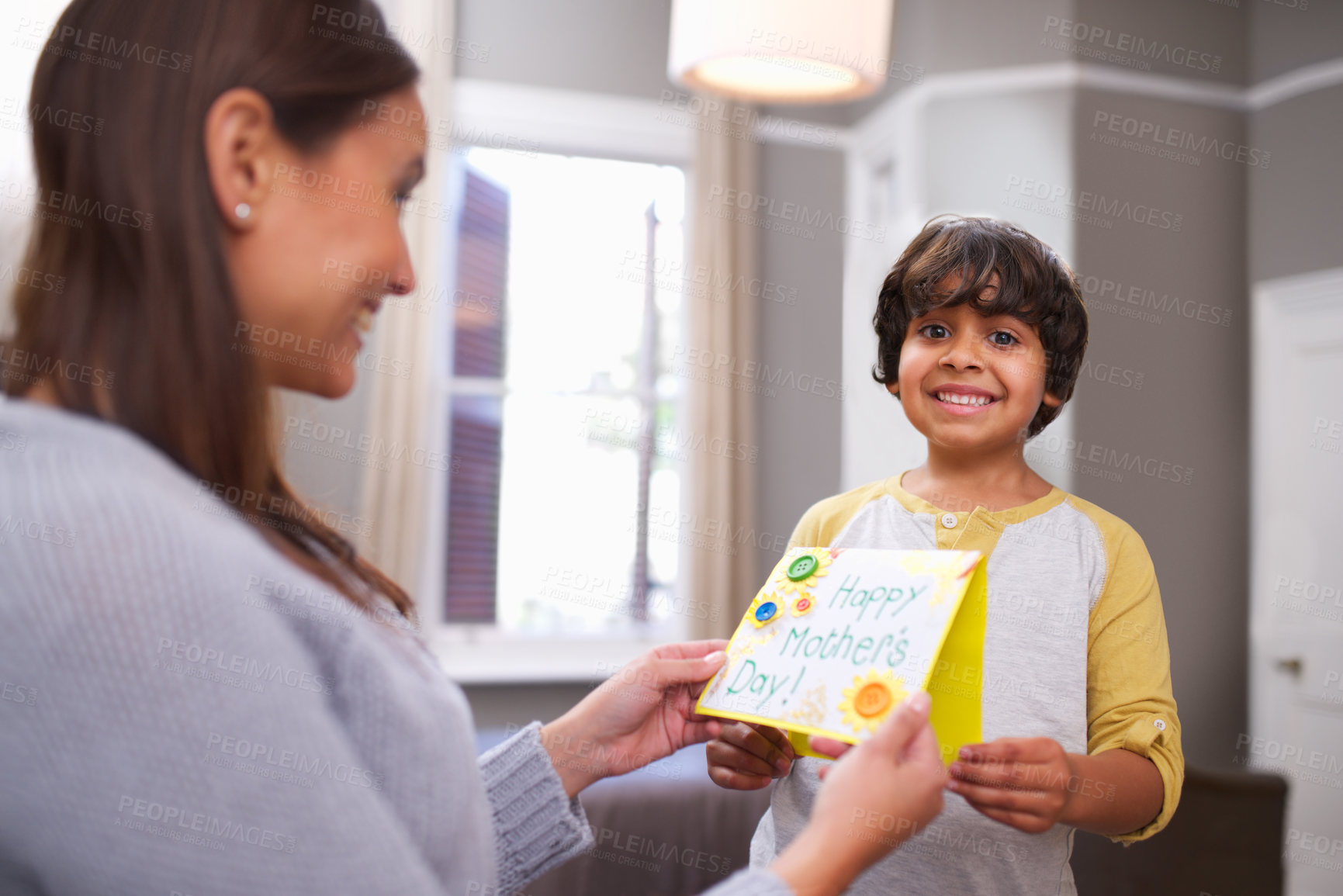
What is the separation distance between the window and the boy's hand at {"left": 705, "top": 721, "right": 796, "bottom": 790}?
8.61ft

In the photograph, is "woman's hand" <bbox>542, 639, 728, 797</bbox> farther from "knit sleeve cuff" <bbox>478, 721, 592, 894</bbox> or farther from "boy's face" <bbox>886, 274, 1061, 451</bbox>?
"boy's face" <bbox>886, 274, 1061, 451</bbox>

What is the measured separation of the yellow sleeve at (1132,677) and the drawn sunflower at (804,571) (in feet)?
1.16

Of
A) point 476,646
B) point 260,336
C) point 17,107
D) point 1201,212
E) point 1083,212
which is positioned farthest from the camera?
point 476,646

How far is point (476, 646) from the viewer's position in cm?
391

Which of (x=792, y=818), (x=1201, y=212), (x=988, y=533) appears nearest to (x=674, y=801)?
(x=792, y=818)

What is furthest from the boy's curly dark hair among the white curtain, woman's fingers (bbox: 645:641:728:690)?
the white curtain

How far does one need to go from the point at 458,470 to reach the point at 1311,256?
126 inches

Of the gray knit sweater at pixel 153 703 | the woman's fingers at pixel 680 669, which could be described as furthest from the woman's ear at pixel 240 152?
the woman's fingers at pixel 680 669

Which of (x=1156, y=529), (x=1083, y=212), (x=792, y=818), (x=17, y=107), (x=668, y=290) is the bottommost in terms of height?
(x=1156, y=529)

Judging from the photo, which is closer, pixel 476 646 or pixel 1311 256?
pixel 1311 256

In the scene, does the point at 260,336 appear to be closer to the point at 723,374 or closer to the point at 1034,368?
the point at 1034,368

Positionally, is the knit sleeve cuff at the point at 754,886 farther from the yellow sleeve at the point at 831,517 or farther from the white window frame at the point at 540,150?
the white window frame at the point at 540,150

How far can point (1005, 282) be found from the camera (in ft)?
4.45

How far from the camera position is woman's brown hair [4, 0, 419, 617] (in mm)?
729
